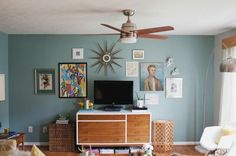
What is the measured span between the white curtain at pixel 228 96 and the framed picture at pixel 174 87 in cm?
85

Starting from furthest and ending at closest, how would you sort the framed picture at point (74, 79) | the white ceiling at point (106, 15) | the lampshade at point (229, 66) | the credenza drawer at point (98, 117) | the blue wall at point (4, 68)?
the framed picture at point (74, 79) < the blue wall at point (4, 68) < the credenza drawer at point (98, 117) < the lampshade at point (229, 66) < the white ceiling at point (106, 15)

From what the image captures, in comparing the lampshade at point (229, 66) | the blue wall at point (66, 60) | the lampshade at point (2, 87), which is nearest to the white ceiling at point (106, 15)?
the blue wall at point (66, 60)

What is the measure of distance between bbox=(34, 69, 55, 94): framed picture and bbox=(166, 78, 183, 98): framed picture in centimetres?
245

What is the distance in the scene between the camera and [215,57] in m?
4.78

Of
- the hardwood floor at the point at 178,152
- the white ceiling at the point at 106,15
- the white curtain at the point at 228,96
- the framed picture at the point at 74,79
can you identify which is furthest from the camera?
the framed picture at the point at 74,79

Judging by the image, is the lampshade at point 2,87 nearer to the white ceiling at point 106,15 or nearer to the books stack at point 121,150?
the white ceiling at point 106,15

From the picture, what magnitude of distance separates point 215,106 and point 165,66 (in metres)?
1.38

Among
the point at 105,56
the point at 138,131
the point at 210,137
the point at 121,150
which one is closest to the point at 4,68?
the point at 105,56

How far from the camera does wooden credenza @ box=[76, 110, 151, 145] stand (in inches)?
166

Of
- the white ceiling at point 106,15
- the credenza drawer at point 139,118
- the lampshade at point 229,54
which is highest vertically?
the white ceiling at point 106,15

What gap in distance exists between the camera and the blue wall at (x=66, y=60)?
15.5 feet

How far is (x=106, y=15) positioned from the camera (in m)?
3.22

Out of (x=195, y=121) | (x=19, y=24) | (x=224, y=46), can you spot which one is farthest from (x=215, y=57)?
(x=19, y=24)

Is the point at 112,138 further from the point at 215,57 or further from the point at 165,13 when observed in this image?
the point at 215,57
